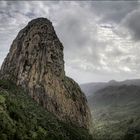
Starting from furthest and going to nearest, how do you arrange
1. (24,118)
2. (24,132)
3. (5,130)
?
(24,118) → (24,132) → (5,130)

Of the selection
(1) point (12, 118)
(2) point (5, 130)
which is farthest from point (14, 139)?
(1) point (12, 118)

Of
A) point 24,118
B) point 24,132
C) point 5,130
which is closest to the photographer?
point 5,130

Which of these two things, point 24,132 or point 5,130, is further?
point 24,132

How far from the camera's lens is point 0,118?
165 metres

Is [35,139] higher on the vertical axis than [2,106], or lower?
lower

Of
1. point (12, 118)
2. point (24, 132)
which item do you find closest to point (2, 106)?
point (12, 118)

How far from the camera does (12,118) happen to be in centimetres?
18775

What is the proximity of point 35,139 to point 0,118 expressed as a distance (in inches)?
1366

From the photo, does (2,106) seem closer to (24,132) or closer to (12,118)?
(12,118)

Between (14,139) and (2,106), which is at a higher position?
(2,106)

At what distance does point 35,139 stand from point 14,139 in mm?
27720

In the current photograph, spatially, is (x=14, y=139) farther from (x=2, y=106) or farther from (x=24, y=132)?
(x=2, y=106)

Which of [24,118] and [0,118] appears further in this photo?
[24,118]

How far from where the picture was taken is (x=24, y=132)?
182 meters
